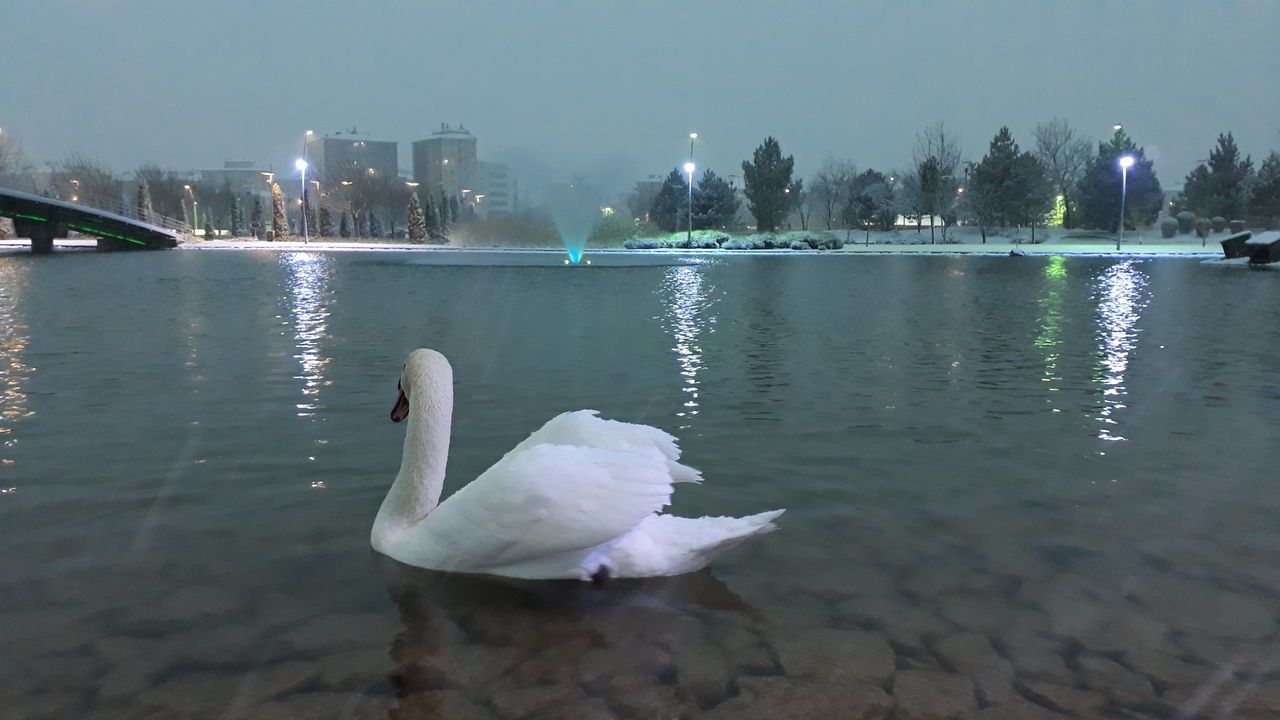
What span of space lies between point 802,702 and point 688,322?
38.6 feet

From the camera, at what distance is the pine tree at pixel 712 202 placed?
8350 centimetres

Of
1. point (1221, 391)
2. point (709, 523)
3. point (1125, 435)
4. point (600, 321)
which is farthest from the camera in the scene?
point (600, 321)

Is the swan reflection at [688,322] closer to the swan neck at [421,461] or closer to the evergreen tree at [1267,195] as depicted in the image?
the swan neck at [421,461]

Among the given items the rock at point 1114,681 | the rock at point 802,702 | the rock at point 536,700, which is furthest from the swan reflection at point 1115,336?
the rock at point 536,700

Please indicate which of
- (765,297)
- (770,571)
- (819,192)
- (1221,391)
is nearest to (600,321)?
(765,297)

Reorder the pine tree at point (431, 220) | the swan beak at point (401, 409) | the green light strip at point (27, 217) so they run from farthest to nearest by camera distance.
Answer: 1. the pine tree at point (431, 220)
2. the green light strip at point (27, 217)
3. the swan beak at point (401, 409)

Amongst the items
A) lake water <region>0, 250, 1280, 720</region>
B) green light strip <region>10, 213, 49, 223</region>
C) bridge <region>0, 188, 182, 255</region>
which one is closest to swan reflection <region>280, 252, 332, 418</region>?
lake water <region>0, 250, 1280, 720</region>

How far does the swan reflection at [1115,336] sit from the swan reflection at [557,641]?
4316mm

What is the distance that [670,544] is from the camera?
3.82m

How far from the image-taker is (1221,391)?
862 centimetres

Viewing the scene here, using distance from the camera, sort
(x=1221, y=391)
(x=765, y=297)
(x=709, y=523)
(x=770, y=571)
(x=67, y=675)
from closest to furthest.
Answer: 1. (x=67, y=675)
2. (x=709, y=523)
3. (x=770, y=571)
4. (x=1221, y=391)
5. (x=765, y=297)

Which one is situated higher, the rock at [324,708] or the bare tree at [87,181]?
the bare tree at [87,181]

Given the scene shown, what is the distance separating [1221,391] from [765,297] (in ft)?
39.5

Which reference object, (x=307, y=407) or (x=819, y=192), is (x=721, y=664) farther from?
(x=819, y=192)
